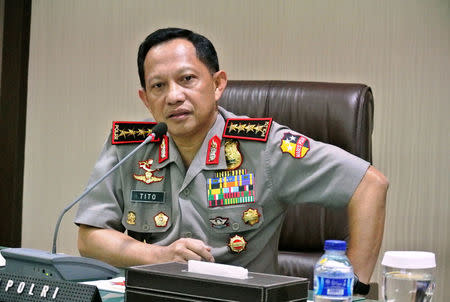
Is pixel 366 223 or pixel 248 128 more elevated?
pixel 248 128

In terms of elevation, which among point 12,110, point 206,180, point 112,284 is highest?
point 12,110

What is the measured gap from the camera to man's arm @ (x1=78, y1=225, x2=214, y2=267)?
5.83ft

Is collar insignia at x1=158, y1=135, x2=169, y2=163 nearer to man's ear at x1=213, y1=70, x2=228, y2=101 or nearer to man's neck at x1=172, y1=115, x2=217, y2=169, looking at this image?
man's neck at x1=172, y1=115, x2=217, y2=169

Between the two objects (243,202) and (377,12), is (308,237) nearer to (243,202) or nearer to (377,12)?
(243,202)

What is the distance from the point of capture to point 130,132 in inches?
88.2

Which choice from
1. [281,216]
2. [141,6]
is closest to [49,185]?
[141,6]

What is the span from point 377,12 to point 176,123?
4.74ft

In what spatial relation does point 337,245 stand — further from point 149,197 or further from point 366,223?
point 149,197

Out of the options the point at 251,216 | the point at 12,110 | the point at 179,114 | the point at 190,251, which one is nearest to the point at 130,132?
the point at 179,114

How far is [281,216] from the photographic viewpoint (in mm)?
2152

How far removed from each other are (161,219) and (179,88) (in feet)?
1.35

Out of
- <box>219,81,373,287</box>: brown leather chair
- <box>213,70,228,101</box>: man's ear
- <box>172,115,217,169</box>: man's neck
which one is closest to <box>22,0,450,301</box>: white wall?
<box>219,81,373,287</box>: brown leather chair

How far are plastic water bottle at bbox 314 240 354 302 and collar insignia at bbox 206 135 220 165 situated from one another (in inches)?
37.7

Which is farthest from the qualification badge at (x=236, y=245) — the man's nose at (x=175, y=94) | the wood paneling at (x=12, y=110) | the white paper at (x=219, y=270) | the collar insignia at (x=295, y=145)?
the wood paneling at (x=12, y=110)
